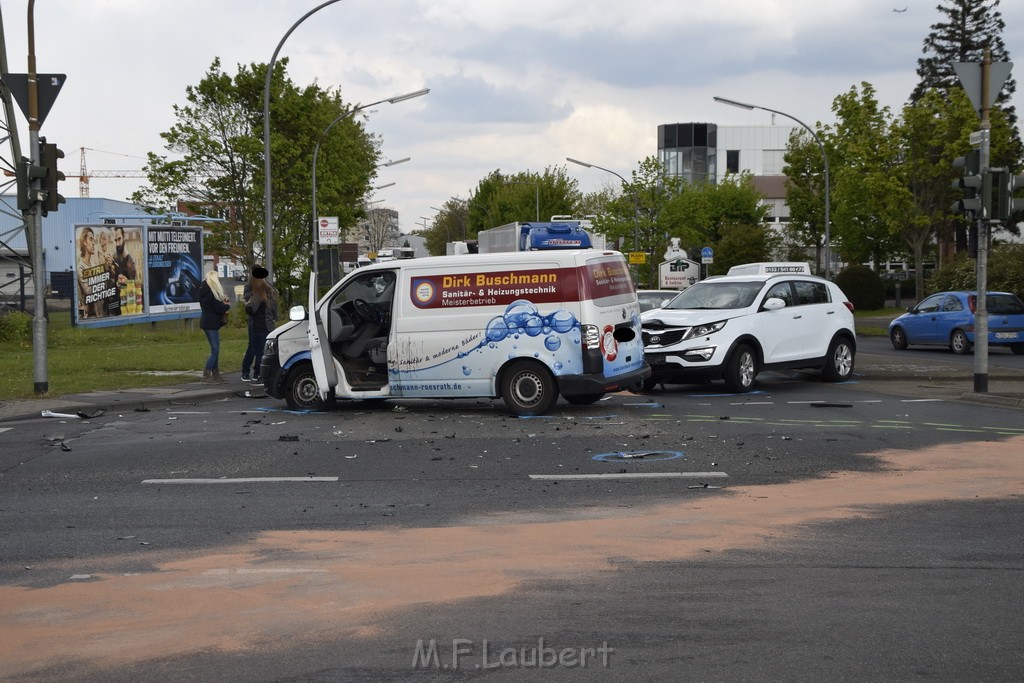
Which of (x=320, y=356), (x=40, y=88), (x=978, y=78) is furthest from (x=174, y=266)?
(x=978, y=78)

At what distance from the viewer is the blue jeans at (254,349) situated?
1945cm

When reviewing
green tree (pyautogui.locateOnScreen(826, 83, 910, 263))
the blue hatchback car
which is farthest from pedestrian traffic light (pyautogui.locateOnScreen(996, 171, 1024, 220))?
green tree (pyautogui.locateOnScreen(826, 83, 910, 263))

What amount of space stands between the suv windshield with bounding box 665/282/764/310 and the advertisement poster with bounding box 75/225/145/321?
19067 mm

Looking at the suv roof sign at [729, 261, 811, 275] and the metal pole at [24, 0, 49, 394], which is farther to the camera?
the suv roof sign at [729, 261, 811, 275]

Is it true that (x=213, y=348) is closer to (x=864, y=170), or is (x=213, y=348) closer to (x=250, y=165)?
(x=250, y=165)

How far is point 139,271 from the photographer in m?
34.2

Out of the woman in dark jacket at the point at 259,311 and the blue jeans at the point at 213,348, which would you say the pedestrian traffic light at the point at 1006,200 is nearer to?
the woman in dark jacket at the point at 259,311

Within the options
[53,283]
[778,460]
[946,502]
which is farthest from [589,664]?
[53,283]

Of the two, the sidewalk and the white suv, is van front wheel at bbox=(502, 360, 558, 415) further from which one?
the sidewalk

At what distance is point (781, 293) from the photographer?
18.6m

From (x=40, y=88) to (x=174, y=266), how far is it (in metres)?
18.9

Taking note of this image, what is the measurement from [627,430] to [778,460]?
2.55 metres

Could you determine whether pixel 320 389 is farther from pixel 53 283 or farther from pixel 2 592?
pixel 53 283

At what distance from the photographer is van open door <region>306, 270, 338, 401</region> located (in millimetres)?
15344
